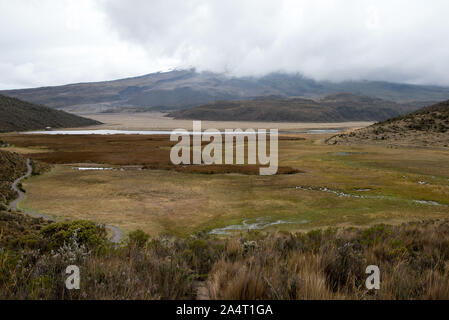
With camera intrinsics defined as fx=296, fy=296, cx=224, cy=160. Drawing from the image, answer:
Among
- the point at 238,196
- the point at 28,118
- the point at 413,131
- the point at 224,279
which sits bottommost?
the point at 238,196

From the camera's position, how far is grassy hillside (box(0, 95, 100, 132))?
13338cm

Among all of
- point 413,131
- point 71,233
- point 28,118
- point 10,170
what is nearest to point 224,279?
point 71,233

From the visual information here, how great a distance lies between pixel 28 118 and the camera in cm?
14625

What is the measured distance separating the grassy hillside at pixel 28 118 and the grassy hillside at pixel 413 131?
134276mm

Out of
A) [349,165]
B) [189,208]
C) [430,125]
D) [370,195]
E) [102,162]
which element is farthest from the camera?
[430,125]

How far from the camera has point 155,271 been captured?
485cm

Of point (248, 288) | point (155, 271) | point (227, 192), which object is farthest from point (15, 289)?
point (227, 192)

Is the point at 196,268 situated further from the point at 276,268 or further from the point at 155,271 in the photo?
the point at 276,268

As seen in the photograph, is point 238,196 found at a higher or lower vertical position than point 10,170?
lower

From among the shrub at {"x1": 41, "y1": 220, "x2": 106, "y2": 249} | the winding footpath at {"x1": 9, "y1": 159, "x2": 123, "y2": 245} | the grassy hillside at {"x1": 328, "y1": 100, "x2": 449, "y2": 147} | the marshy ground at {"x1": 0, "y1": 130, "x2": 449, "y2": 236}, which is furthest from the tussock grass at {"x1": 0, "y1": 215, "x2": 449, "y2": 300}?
the grassy hillside at {"x1": 328, "y1": 100, "x2": 449, "y2": 147}

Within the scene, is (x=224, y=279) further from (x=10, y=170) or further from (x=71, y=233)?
(x=10, y=170)

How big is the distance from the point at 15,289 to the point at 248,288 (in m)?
3.44

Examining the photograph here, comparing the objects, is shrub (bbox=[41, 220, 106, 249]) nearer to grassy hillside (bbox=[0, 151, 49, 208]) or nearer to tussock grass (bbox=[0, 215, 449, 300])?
tussock grass (bbox=[0, 215, 449, 300])

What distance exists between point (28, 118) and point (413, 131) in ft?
531
